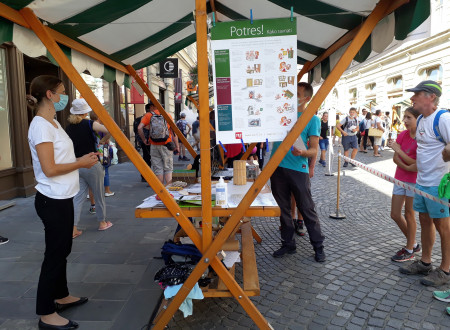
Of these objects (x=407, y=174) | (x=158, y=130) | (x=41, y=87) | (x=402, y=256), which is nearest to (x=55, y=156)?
(x=41, y=87)

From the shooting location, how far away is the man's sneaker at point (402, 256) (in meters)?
3.87

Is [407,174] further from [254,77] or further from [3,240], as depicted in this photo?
[3,240]

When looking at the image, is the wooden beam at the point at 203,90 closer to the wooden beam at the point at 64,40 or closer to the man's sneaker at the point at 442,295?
the wooden beam at the point at 64,40

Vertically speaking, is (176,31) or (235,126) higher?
(176,31)

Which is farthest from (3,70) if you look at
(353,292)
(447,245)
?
(447,245)

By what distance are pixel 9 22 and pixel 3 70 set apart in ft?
16.8

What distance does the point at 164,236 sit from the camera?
477 centimetres

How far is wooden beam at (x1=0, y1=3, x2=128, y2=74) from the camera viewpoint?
7.37ft

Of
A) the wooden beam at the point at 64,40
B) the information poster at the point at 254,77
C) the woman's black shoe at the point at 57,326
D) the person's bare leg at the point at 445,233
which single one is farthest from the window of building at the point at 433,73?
the woman's black shoe at the point at 57,326

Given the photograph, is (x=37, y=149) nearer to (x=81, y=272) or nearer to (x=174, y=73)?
(x=81, y=272)

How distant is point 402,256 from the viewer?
12.7 feet

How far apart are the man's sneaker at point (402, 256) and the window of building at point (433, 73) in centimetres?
1862

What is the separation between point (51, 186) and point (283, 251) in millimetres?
2675

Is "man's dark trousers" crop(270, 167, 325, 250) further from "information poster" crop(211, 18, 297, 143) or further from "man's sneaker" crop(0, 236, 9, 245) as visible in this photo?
"man's sneaker" crop(0, 236, 9, 245)
